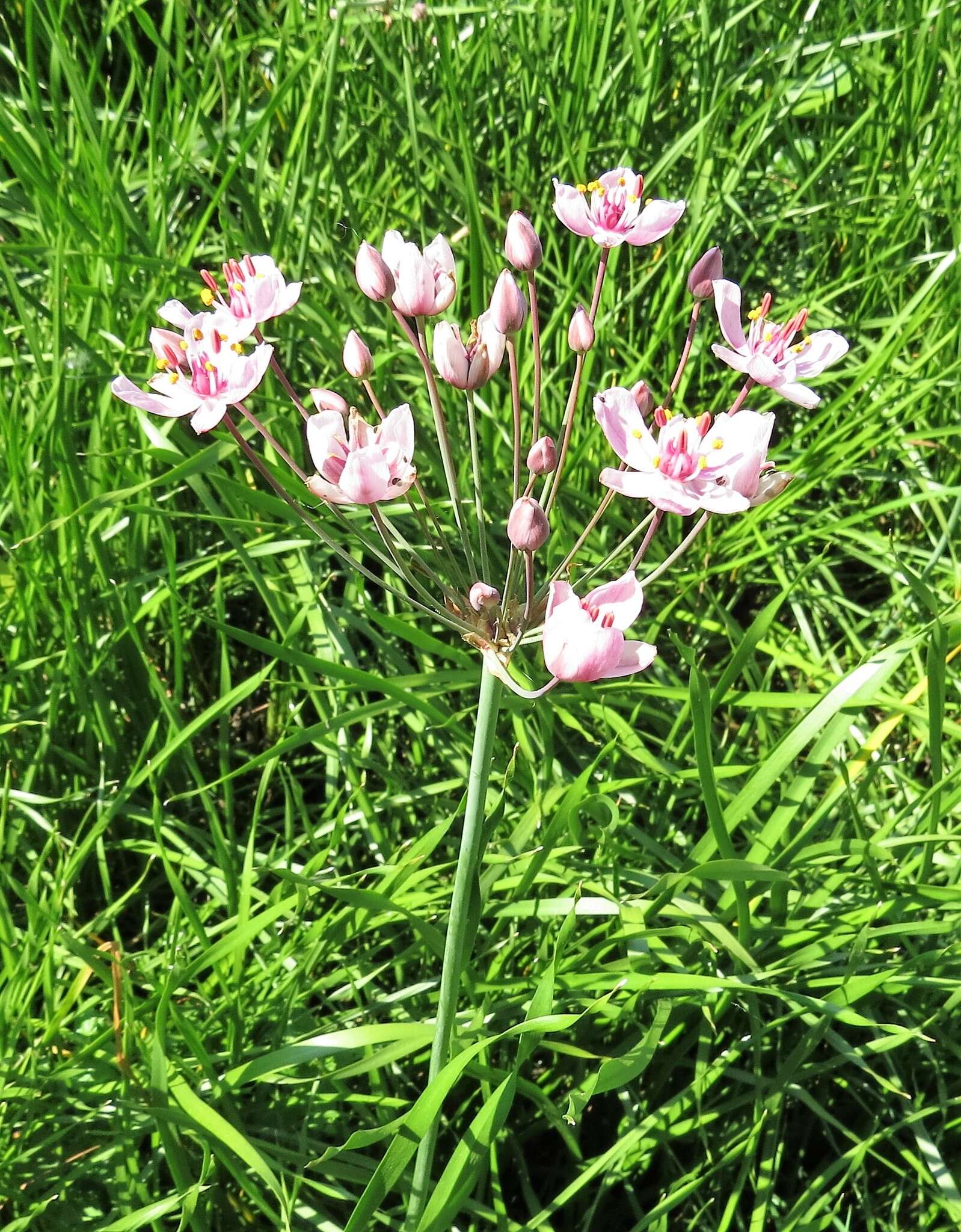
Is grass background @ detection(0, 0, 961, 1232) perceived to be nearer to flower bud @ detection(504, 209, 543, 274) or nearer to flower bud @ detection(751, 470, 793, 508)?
flower bud @ detection(751, 470, 793, 508)

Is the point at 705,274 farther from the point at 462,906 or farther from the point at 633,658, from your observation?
the point at 462,906

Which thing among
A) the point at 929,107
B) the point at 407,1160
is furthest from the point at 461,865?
the point at 929,107

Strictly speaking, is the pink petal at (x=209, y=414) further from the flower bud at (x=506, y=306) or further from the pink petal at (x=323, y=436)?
the flower bud at (x=506, y=306)

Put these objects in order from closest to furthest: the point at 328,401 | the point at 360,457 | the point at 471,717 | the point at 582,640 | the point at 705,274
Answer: the point at 582,640
the point at 360,457
the point at 328,401
the point at 705,274
the point at 471,717

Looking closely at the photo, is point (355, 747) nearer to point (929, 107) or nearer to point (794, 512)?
point (794, 512)

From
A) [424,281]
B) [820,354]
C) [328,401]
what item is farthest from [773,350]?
[328,401]
